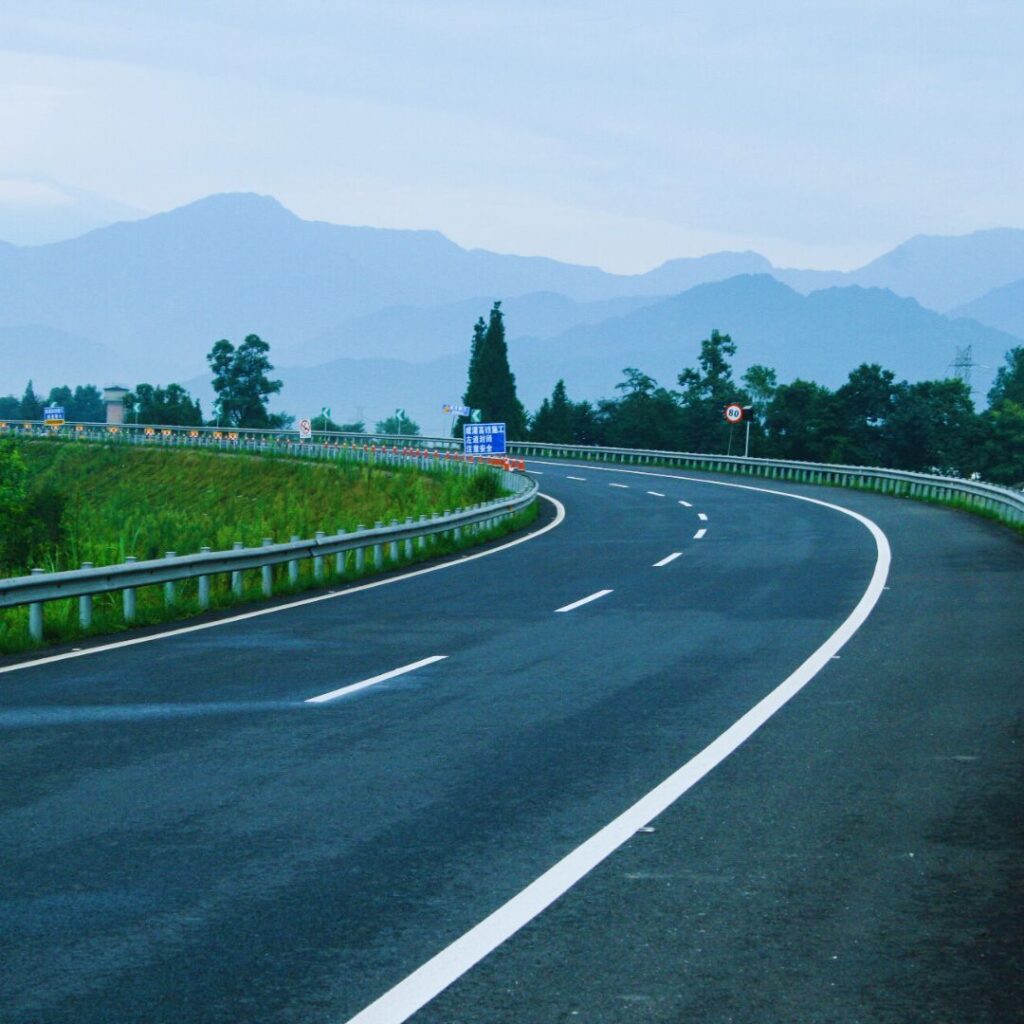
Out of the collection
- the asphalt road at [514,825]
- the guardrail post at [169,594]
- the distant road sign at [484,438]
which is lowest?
the guardrail post at [169,594]

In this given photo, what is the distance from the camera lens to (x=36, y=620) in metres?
13.5

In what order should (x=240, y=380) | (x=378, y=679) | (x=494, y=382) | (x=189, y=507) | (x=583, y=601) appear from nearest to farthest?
(x=378, y=679), (x=583, y=601), (x=189, y=507), (x=494, y=382), (x=240, y=380)

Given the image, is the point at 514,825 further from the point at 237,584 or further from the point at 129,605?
the point at 237,584

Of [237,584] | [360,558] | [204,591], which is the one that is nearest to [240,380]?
[360,558]

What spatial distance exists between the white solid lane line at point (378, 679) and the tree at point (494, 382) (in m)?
88.3

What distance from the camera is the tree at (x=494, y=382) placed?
102 metres

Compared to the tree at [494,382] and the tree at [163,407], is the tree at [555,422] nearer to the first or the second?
the tree at [494,382]

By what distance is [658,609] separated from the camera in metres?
16.3

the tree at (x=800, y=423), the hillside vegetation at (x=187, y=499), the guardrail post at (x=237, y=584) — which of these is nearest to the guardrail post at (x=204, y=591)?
the guardrail post at (x=237, y=584)

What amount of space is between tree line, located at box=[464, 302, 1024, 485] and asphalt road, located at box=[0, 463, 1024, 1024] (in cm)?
8392

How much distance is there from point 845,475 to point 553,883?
146ft

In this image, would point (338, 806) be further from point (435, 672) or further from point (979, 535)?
point (979, 535)

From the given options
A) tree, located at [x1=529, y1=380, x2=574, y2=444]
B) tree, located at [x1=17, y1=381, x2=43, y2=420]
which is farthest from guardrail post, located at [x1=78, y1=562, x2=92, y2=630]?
tree, located at [x1=17, y1=381, x2=43, y2=420]

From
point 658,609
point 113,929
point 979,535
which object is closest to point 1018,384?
point 979,535
